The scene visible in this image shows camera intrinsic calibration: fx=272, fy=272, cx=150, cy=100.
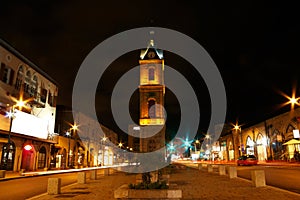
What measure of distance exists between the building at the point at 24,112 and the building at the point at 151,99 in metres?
17.6

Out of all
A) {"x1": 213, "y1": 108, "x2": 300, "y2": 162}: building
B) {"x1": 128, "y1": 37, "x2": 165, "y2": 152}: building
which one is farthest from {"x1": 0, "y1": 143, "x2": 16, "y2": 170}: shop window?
{"x1": 213, "y1": 108, "x2": 300, "y2": 162}: building

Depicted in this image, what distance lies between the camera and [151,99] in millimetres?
55938

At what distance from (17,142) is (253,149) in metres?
46.1

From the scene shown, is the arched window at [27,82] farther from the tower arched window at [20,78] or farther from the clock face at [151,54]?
the clock face at [151,54]

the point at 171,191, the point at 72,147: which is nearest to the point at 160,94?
the point at 72,147

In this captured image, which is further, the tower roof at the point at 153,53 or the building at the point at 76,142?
the tower roof at the point at 153,53

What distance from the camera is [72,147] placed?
177 ft

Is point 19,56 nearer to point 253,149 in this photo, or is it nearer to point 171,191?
point 171,191

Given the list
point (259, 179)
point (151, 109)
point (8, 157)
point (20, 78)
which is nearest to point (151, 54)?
point (151, 109)

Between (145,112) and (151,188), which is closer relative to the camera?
(151,188)

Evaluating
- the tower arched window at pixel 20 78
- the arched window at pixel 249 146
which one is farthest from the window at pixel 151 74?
the tower arched window at pixel 20 78

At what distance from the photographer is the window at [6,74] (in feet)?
101

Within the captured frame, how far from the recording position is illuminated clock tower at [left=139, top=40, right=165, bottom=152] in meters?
52.5

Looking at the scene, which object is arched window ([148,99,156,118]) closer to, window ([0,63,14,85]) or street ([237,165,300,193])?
window ([0,63,14,85])
